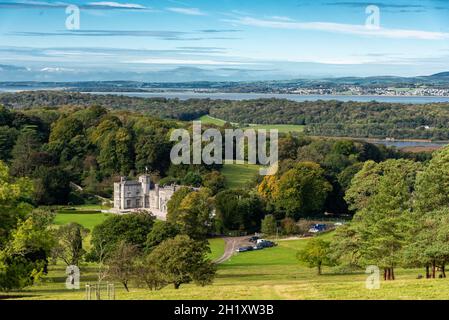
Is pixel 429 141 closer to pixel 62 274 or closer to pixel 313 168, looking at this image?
pixel 313 168

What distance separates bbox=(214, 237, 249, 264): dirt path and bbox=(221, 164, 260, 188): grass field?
15958 millimetres

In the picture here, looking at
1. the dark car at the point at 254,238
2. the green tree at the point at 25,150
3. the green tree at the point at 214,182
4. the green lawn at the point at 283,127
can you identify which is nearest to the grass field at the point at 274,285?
the dark car at the point at 254,238

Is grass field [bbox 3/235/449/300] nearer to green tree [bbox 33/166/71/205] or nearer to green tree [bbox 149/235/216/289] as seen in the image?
green tree [bbox 149/235/216/289]

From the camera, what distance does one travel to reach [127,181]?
64.2 meters

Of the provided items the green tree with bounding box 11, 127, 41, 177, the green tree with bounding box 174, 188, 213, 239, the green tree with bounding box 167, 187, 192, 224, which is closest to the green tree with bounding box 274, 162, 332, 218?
the green tree with bounding box 174, 188, 213, 239

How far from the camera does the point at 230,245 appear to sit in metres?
50.1

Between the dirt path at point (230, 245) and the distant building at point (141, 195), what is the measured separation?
10743 millimetres

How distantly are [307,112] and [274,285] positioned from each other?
10882 cm

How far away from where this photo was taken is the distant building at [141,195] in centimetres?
6272

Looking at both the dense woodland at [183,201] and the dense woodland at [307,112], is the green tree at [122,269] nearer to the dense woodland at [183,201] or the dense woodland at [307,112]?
the dense woodland at [183,201]

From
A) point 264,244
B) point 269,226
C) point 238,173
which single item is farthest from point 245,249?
point 238,173

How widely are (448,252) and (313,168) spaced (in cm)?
3651

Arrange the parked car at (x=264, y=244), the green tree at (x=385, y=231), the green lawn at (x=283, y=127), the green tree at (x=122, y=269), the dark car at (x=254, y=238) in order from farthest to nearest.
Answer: the green lawn at (x=283, y=127)
the dark car at (x=254, y=238)
the parked car at (x=264, y=244)
the green tree at (x=122, y=269)
the green tree at (x=385, y=231)
